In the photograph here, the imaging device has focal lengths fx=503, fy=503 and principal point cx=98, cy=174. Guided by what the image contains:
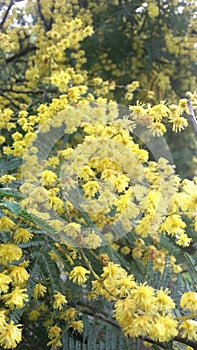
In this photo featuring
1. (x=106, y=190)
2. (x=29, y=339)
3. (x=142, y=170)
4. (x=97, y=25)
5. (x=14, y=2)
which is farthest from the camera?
(x=97, y=25)

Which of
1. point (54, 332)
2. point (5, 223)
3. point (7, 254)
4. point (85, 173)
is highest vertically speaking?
point (85, 173)

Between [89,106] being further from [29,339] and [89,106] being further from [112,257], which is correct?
[29,339]

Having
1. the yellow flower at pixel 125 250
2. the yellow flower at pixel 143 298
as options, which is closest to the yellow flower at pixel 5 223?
the yellow flower at pixel 143 298

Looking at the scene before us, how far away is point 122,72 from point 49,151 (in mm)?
1690

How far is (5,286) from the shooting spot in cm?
104

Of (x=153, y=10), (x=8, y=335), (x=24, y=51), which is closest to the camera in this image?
(x=8, y=335)

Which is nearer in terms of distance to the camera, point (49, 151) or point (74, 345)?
point (74, 345)

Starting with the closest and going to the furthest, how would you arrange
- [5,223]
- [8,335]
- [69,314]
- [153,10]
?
[8,335], [5,223], [69,314], [153,10]

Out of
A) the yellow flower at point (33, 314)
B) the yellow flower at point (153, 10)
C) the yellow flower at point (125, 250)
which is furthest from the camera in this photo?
the yellow flower at point (153, 10)

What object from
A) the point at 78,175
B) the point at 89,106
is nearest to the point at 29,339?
the point at 78,175

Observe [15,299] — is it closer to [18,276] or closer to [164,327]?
[18,276]

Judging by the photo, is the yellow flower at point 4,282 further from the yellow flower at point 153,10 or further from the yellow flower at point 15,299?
the yellow flower at point 153,10

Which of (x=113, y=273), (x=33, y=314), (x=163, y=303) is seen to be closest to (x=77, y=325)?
(x=33, y=314)

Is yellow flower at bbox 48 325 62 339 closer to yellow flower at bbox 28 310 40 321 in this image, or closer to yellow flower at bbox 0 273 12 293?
yellow flower at bbox 28 310 40 321
